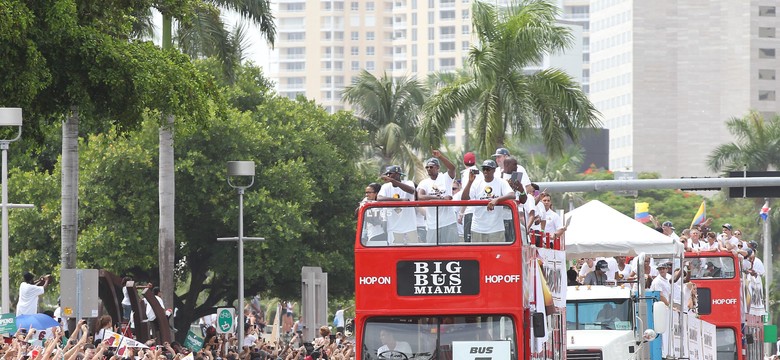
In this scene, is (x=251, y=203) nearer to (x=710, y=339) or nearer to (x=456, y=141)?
(x=710, y=339)

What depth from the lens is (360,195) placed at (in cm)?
4850

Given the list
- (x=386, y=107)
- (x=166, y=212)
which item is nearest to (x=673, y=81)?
(x=386, y=107)

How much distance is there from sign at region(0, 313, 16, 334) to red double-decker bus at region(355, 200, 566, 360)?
17.1 ft

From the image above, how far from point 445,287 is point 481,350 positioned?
87cm

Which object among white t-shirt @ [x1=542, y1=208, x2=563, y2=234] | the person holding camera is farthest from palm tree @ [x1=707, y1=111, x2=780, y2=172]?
white t-shirt @ [x1=542, y1=208, x2=563, y2=234]

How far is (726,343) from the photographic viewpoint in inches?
1160

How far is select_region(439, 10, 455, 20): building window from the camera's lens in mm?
187625

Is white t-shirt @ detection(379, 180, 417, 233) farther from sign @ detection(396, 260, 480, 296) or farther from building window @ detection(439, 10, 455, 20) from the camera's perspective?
building window @ detection(439, 10, 455, 20)

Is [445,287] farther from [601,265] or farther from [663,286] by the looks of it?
[601,265]

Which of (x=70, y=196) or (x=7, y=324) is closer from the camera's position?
(x=7, y=324)

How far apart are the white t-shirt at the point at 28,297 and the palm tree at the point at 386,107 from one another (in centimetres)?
3647

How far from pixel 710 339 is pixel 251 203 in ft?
66.0

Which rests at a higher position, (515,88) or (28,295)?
(515,88)

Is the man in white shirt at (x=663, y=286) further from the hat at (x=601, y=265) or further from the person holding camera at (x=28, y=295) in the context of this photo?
the person holding camera at (x=28, y=295)
